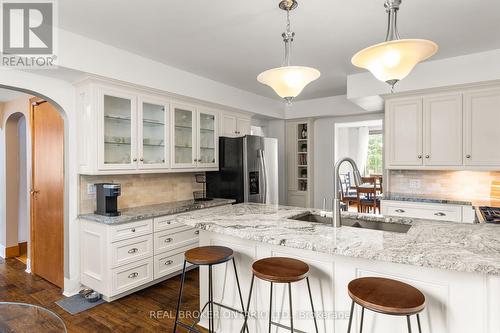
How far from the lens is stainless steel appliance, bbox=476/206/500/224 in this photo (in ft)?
8.43

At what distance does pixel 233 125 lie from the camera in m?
4.52

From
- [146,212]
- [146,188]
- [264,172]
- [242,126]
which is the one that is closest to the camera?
[146,212]

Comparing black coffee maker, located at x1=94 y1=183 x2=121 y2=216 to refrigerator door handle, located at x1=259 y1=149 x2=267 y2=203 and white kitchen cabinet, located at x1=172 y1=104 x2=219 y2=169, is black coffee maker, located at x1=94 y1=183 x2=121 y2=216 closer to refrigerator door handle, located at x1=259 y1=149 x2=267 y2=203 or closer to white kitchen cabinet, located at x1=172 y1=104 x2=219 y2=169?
white kitchen cabinet, located at x1=172 y1=104 x2=219 y2=169

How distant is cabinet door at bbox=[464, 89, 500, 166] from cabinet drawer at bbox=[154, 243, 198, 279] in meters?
3.50

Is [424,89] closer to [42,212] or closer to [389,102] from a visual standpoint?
[389,102]

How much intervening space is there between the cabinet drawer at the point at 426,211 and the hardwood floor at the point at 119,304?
256 cm

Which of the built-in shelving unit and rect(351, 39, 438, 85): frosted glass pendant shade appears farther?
the built-in shelving unit

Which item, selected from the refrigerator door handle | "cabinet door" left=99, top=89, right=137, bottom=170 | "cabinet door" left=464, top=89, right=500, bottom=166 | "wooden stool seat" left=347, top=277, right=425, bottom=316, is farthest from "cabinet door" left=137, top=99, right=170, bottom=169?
"cabinet door" left=464, top=89, right=500, bottom=166

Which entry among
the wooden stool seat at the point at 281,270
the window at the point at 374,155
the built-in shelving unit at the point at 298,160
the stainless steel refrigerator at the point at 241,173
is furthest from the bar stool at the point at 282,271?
the window at the point at 374,155

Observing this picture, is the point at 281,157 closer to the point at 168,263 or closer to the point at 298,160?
the point at 298,160

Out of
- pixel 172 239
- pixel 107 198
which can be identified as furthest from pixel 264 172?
pixel 107 198

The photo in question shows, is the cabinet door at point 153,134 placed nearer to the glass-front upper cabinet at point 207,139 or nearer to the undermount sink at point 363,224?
the glass-front upper cabinet at point 207,139

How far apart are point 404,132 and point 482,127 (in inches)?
30.6

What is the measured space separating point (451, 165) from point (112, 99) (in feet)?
12.7
